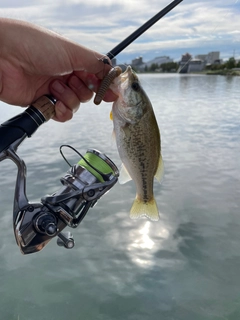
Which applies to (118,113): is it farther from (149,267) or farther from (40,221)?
(149,267)

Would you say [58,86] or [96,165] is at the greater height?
[58,86]

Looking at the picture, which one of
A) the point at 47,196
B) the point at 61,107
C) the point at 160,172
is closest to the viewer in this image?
the point at 47,196

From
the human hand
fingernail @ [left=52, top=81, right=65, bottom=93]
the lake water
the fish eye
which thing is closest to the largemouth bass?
the fish eye

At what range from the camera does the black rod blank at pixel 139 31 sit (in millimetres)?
2400

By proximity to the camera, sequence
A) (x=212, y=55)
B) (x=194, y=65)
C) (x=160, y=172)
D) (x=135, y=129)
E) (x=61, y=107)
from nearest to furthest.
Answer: (x=135, y=129) < (x=160, y=172) < (x=61, y=107) < (x=212, y=55) < (x=194, y=65)

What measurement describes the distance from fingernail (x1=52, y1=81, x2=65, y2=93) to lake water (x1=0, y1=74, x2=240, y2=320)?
0.74 metres

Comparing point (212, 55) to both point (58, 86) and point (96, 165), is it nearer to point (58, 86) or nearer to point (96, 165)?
point (58, 86)

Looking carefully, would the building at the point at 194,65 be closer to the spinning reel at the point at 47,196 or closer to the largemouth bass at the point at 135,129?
the largemouth bass at the point at 135,129

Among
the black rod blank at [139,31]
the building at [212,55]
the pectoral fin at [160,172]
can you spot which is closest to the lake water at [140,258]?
the black rod blank at [139,31]

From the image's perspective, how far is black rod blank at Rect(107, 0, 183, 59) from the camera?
2.40m

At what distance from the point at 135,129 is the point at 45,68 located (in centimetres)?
70

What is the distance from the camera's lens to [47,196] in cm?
196

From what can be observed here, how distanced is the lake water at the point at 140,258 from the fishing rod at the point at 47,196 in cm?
113

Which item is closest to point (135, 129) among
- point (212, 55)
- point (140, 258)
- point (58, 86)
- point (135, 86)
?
point (135, 86)
